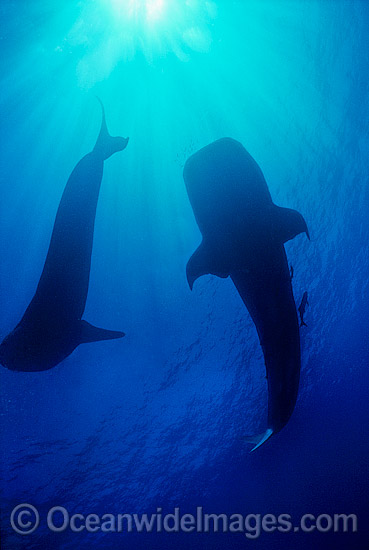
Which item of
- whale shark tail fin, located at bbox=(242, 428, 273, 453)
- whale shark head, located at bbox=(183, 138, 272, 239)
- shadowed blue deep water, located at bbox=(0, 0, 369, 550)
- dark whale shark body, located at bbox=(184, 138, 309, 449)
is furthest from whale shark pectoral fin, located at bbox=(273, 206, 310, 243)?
shadowed blue deep water, located at bbox=(0, 0, 369, 550)

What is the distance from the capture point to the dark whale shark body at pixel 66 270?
4.58 m

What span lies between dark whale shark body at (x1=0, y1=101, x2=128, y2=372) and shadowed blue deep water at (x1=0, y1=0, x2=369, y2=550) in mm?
5195

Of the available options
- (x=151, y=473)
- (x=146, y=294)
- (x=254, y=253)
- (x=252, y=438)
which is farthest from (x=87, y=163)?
(x=151, y=473)

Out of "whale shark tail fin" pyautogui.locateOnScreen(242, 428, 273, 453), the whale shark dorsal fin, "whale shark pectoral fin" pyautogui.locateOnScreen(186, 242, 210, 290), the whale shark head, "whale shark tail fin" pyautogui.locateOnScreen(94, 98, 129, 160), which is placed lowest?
"whale shark tail fin" pyautogui.locateOnScreen(242, 428, 273, 453)

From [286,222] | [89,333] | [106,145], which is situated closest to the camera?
[286,222]

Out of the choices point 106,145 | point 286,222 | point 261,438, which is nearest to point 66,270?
point 106,145

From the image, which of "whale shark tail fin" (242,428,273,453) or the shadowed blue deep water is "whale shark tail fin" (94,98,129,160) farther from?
the shadowed blue deep water

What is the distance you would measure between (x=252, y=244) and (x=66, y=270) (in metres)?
2.45

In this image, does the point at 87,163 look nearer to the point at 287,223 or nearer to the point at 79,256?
the point at 79,256

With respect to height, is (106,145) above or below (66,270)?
above

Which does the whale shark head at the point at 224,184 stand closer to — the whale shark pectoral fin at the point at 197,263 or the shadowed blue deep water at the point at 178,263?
the whale shark pectoral fin at the point at 197,263

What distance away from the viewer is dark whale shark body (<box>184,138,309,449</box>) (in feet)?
12.2

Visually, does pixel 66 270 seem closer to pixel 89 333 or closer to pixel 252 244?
pixel 89 333

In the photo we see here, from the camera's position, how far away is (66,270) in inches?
182
